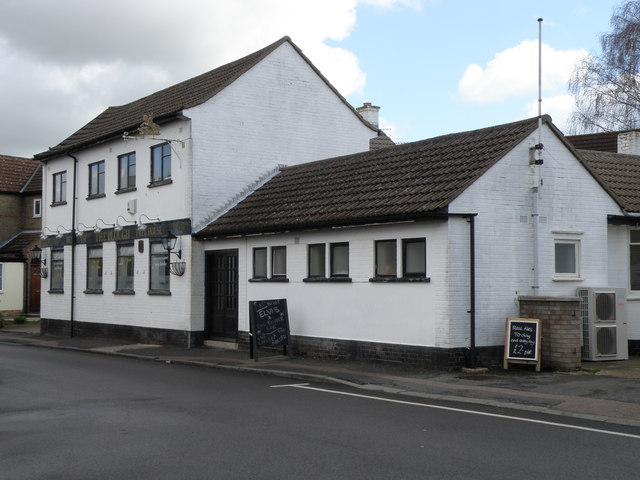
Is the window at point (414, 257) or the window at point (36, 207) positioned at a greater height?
the window at point (36, 207)

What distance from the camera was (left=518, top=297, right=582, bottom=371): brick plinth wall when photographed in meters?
14.6

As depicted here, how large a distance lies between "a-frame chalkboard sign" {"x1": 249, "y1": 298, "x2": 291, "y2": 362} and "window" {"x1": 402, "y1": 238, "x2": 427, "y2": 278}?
3.36 m

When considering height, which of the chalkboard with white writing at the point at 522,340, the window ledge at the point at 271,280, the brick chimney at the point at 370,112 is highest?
the brick chimney at the point at 370,112

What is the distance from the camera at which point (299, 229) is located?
17578 millimetres

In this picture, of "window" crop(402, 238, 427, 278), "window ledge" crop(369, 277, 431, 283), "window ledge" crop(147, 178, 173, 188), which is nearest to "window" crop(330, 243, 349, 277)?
"window ledge" crop(369, 277, 431, 283)

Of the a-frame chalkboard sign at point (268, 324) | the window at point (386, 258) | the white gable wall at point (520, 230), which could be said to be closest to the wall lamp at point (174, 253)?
the a-frame chalkboard sign at point (268, 324)

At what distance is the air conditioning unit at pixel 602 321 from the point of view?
15.9 meters

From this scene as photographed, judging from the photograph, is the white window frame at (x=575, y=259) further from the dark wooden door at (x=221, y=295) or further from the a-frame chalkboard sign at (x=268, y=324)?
the dark wooden door at (x=221, y=295)

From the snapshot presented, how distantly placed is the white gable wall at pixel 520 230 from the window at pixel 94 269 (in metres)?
14.7

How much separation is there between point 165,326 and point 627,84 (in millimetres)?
22429

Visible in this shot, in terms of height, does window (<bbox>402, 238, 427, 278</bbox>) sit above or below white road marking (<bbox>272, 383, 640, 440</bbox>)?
above

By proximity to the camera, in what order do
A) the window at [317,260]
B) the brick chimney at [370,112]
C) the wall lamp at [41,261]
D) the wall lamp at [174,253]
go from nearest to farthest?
the window at [317,260] → the wall lamp at [174,253] → the wall lamp at [41,261] → the brick chimney at [370,112]

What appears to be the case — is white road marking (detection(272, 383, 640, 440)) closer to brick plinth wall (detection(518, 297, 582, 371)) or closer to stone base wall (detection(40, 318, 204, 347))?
brick plinth wall (detection(518, 297, 582, 371))

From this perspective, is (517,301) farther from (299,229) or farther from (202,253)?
(202,253)
